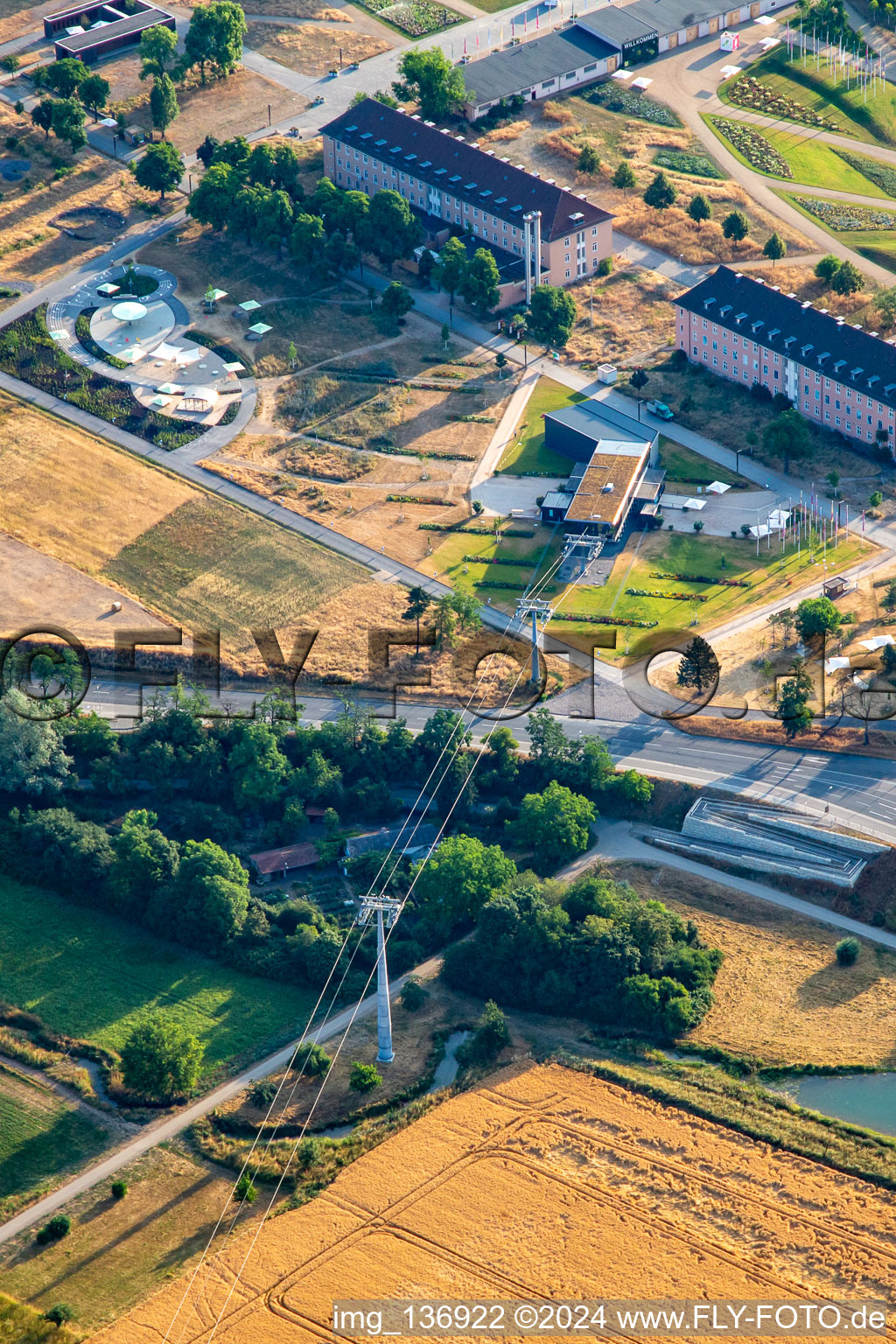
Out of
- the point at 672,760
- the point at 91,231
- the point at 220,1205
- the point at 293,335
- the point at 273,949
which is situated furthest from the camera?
the point at 91,231

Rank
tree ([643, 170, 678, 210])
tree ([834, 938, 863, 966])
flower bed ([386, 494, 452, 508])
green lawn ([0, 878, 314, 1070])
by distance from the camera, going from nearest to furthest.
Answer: green lawn ([0, 878, 314, 1070]) < tree ([834, 938, 863, 966]) < flower bed ([386, 494, 452, 508]) < tree ([643, 170, 678, 210])

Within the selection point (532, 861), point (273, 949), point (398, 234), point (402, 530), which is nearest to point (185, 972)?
point (273, 949)

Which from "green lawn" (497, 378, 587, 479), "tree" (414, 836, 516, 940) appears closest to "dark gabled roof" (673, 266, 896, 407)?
"green lawn" (497, 378, 587, 479)

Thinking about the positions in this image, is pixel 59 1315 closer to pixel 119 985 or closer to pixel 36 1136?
pixel 36 1136

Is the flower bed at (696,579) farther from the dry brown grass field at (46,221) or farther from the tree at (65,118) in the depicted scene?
the tree at (65,118)

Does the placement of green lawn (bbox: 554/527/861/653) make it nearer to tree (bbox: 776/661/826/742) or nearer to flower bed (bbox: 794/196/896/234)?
tree (bbox: 776/661/826/742)

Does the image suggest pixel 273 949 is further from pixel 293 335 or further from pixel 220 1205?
pixel 293 335
